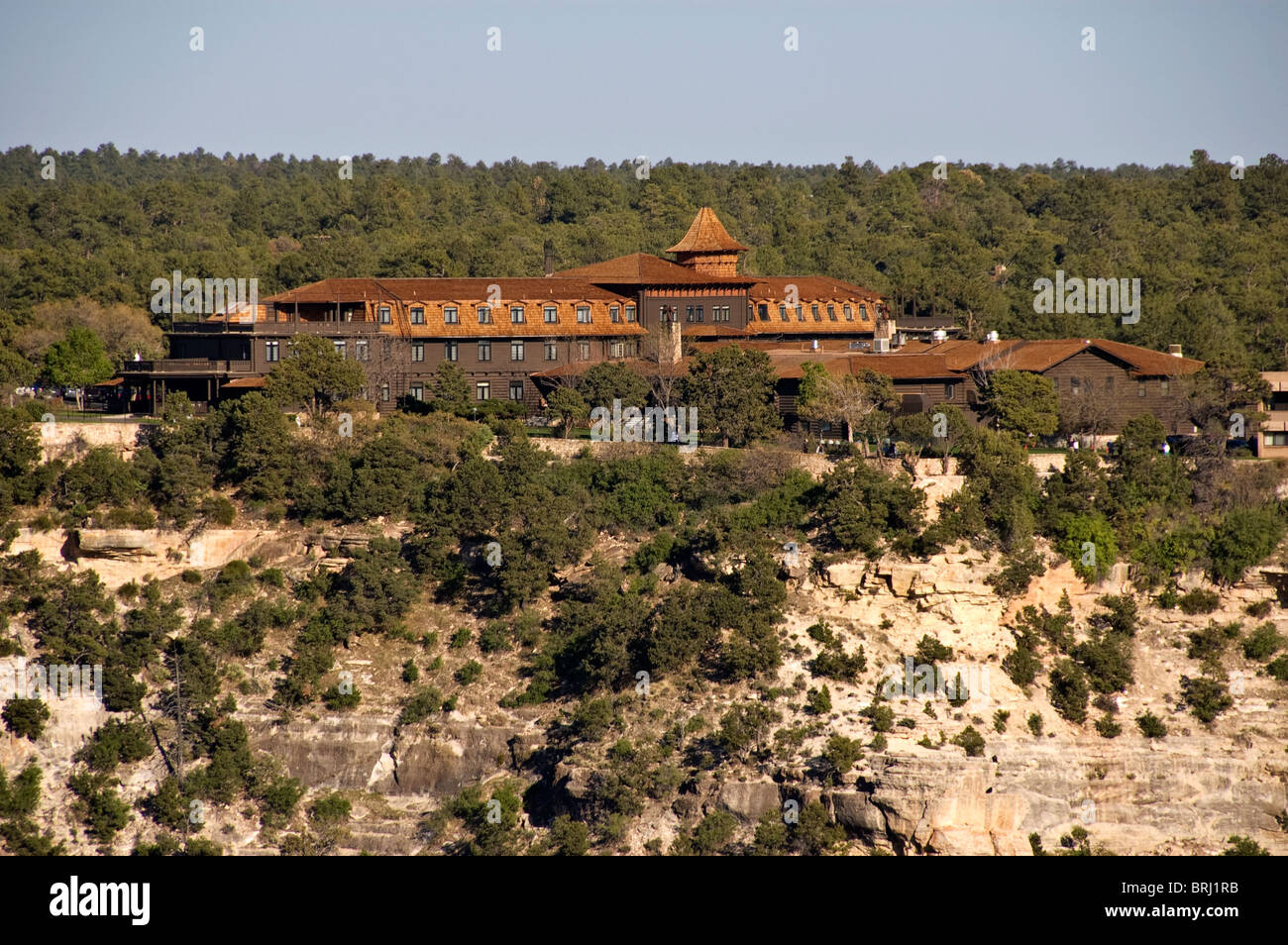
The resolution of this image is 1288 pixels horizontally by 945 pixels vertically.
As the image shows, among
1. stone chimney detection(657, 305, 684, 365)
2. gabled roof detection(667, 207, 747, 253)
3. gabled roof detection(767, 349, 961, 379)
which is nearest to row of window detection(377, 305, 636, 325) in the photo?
stone chimney detection(657, 305, 684, 365)

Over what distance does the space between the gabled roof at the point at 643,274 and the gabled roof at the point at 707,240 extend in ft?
4.26

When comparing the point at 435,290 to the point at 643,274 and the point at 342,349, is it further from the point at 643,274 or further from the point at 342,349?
the point at 643,274

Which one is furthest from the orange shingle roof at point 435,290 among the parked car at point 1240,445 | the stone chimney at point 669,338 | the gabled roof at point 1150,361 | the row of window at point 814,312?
the parked car at point 1240,445

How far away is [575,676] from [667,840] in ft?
26.4

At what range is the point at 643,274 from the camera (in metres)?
77.6

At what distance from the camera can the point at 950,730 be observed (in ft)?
173

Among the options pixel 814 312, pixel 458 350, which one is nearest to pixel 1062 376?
pixel 814 312

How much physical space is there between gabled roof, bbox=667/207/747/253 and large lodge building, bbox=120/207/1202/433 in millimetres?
195

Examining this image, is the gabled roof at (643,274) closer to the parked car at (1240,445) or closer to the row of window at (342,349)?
the row of window at (342,349)

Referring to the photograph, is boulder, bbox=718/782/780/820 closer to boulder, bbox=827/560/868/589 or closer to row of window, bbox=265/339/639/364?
boulder, bbox=827/560/868/589

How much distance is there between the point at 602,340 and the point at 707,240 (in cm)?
1009

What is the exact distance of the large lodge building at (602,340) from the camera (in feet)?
226

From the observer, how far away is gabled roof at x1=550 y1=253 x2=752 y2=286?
77.0m
